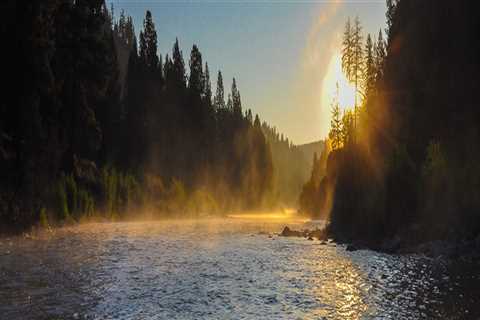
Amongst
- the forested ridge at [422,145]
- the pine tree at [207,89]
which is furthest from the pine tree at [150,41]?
the forested ridge at [422,145]

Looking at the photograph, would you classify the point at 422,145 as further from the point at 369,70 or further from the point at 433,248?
the point at 369,70

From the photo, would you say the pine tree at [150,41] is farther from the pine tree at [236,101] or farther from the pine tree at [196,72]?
the pine tree at [236,101]

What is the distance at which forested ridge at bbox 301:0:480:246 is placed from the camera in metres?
30.0

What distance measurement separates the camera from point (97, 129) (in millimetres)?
57094

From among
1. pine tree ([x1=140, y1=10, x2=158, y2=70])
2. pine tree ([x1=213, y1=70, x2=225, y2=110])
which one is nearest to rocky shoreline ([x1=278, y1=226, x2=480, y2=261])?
pine tree ([x1=140, y1=10, x2=158, y2=70])

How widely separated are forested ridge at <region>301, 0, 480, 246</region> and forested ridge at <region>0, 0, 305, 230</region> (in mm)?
28156

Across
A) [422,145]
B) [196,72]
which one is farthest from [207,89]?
[422,145]

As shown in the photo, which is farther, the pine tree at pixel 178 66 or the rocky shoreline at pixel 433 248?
the pine tree at pixel 178 66

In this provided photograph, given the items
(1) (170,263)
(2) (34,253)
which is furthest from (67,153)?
(1) (170,263)

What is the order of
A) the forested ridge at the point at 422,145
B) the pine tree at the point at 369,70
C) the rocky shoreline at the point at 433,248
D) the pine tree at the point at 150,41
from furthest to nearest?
the pine tree at the point at 150,41
the pine tree at the point at 369,70
the forested ridge at the point at 422,145
the rocky shoreline at the point at 433,248

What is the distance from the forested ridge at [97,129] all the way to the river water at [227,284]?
1296 centimetres

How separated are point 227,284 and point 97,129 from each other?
43.2 meters

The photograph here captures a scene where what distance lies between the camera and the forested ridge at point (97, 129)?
122 feet

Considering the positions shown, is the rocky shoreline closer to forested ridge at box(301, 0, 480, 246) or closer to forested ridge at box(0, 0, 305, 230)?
forested ridge at box(301, 0, 480, 246)
